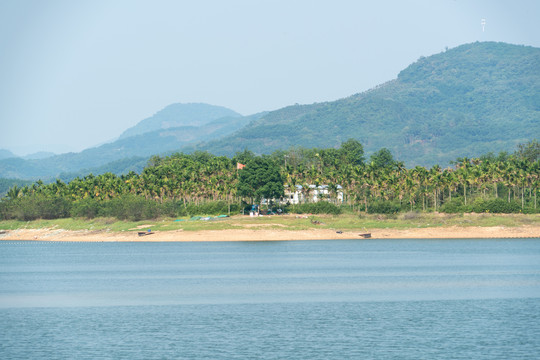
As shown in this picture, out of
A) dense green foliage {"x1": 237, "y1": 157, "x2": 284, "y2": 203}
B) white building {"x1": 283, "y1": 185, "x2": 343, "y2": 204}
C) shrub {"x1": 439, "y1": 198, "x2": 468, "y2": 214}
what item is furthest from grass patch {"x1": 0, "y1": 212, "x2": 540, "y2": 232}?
white building {"x1": 283, "y1": 185, "x2": 343, "y2": 204}

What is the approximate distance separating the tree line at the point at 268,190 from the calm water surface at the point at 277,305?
35.1m

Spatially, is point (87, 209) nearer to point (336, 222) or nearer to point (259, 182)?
point (259, 182)

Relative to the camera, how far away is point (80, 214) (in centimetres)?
14575

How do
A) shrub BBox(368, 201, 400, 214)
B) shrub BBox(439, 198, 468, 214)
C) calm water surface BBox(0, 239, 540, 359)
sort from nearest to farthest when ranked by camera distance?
1. calm water surface BBox(0, 239, 540, 359)
2. shrub BBox(439, 198, 468, 214)
3. shrub BBox(368, 201, 400, 214)

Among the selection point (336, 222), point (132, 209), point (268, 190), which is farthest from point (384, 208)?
point (132, 209)

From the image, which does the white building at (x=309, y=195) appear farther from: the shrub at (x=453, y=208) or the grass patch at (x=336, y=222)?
the shrub at (x=453, y=208)

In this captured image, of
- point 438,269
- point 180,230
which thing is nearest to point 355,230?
point 180,230

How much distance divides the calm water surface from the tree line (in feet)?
115

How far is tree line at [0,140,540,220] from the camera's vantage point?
137250 millimetres

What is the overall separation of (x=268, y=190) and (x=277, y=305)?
266ft

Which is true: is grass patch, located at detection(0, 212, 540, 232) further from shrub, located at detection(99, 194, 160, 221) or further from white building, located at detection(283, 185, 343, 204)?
white building, located at detection(283, 185, 343, 204)

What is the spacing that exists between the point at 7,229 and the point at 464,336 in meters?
125

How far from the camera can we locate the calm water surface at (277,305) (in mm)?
40906

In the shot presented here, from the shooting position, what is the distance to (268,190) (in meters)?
137
